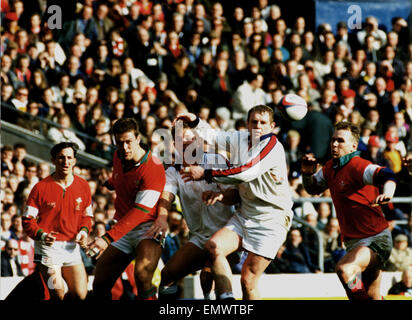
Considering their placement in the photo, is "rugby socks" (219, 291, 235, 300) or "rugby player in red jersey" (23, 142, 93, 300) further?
"rugby player in red jersey" (23, 142, 93, 300)

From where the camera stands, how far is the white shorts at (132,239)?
852 centimetres

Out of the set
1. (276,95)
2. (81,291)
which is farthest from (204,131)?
(276,95)

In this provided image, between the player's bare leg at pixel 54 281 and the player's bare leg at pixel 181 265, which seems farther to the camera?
the player's bare leg at pixel 54 281

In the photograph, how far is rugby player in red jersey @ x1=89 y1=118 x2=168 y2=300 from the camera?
8258mm

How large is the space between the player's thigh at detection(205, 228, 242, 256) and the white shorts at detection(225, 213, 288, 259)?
0.06m

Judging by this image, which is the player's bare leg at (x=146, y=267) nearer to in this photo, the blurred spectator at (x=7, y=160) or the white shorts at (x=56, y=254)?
the white shorts at (x=56, y=254)

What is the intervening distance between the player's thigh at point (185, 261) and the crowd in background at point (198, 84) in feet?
8.34

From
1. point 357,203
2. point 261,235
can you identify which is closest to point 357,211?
point 357,203

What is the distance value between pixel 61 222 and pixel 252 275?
7.17 ft

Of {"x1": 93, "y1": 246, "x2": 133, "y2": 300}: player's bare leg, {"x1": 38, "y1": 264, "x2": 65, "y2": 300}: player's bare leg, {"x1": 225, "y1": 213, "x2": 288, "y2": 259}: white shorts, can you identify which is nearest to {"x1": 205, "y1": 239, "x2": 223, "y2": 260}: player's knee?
{"x1": 225, "y1": 213, "x2": 288, "y2": 259}: white shorts

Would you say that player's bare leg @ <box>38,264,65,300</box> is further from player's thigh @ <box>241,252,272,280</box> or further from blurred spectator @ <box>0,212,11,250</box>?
blurred spectator @ <box>0,212,11,250</box>

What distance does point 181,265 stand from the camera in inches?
334

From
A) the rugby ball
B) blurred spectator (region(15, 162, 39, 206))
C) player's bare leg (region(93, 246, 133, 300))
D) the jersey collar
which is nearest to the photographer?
the jersey collar

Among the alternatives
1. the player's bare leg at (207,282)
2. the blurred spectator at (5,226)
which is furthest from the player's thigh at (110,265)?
the blurred spectator at (5,226)
